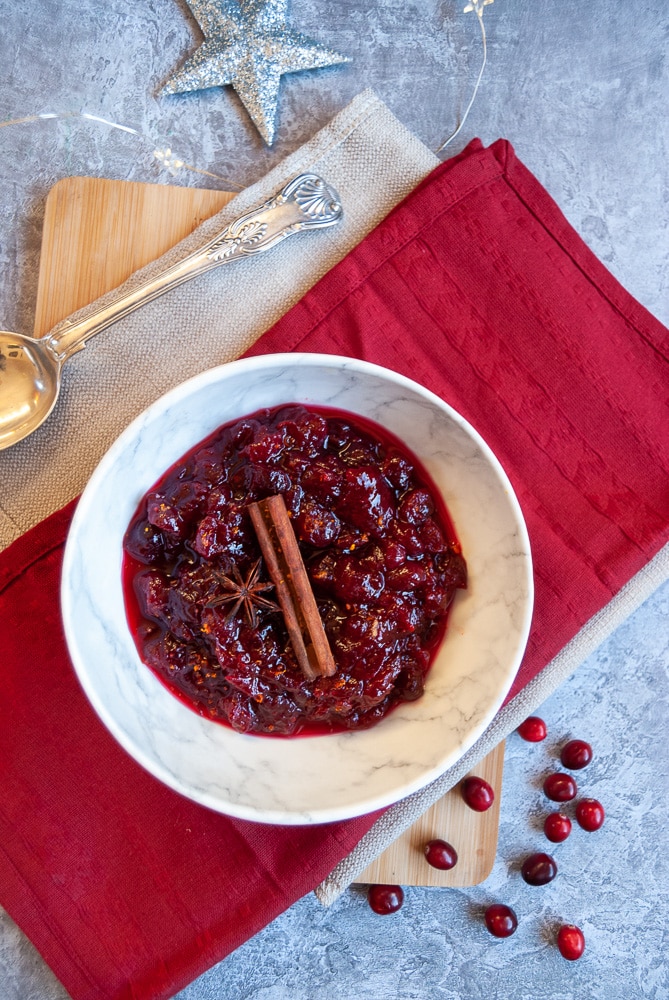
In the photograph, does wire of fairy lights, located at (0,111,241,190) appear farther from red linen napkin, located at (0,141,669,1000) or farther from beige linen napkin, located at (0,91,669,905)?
red linen napkin, located at (0,141,669,1000)

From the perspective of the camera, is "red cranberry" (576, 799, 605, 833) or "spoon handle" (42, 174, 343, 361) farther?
"red cranberry" (576, 799, 605, 833)

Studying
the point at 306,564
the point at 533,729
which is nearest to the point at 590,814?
the point at 533,729

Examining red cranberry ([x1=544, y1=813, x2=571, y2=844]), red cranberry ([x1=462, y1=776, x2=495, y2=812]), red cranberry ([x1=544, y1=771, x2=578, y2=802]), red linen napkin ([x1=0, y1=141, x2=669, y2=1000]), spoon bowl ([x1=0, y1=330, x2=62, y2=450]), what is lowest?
red cranberry ([x1=544, y1=813, x2=571, y2=844])

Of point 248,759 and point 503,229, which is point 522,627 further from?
point 503,229

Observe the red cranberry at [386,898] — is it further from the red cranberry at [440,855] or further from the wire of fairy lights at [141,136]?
the wire of fairy lights at [141,136]

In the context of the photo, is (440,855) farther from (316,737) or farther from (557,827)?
(316,737)

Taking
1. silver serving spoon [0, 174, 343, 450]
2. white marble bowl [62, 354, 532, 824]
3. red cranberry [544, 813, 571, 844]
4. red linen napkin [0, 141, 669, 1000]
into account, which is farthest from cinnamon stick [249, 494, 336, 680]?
red cranberry [544, 813, 571, 844]
